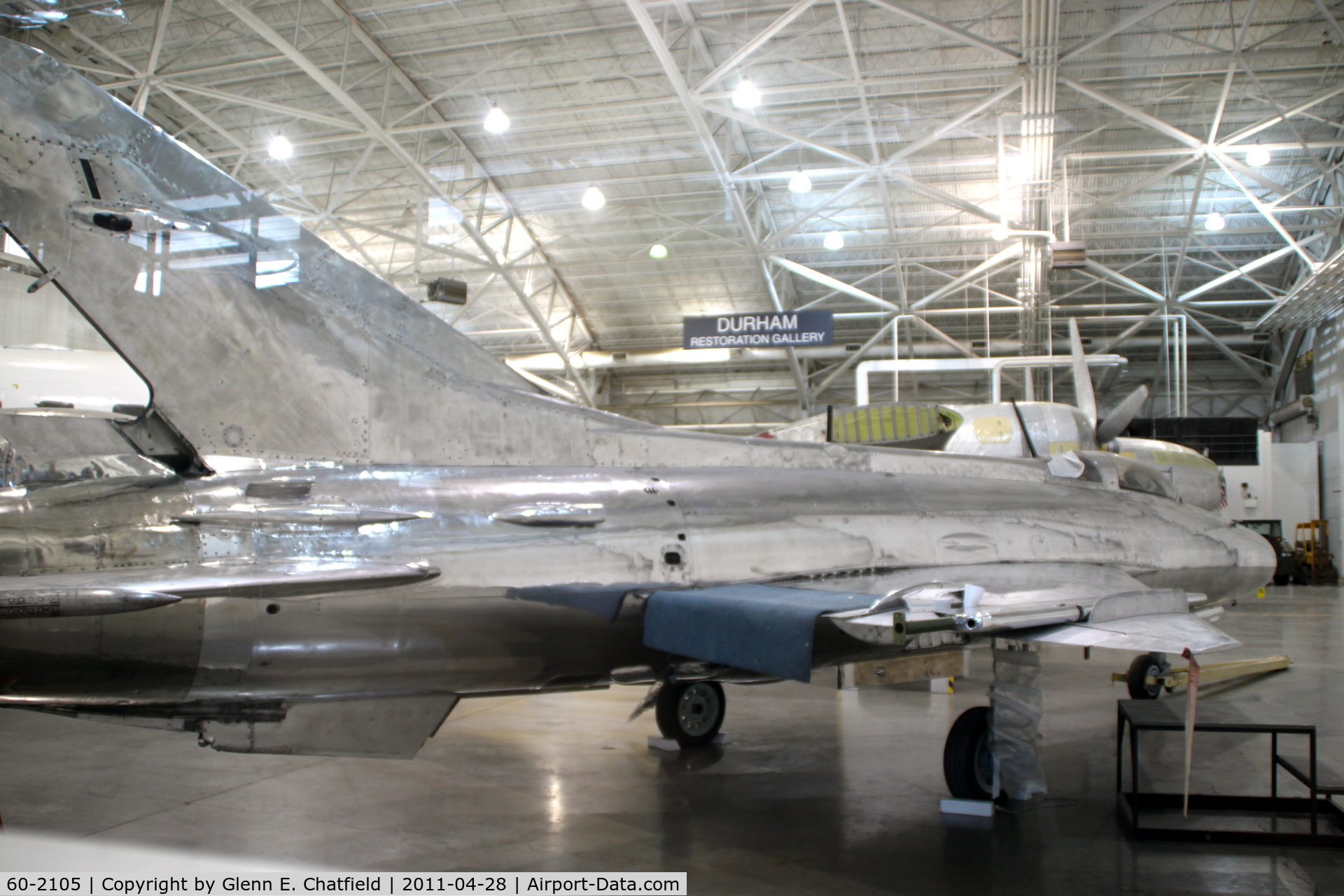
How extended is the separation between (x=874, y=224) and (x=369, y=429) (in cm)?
2072

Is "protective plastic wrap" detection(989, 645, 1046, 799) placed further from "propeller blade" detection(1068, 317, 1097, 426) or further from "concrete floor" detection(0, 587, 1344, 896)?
"propeller blade" detection(1068, 317, 1097, 426)

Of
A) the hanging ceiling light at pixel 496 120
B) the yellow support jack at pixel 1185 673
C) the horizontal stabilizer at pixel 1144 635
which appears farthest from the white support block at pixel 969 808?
the hanging ceiling light at pixel 496 120

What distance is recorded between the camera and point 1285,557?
25016 mm

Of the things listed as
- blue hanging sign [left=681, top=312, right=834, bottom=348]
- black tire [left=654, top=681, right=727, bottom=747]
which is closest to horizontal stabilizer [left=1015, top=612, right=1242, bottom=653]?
black tire [left=654, top=681, right=727, bottom=747]

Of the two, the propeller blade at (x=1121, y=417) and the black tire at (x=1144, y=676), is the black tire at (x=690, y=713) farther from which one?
the propeller blade at (x=1121, y=417)

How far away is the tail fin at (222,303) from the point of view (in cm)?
435

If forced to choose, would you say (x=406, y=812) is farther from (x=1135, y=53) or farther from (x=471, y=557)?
(x=1135, y=53)

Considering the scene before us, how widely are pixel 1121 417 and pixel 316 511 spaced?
12919mm

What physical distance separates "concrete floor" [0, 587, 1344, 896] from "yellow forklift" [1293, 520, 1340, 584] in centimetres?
2076

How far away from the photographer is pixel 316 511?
441 centimetres

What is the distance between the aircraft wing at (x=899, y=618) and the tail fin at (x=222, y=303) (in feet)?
5.39

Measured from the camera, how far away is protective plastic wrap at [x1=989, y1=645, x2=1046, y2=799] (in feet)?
17.4

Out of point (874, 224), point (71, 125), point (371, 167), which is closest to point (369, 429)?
point (71, 125)

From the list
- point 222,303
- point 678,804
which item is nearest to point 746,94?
point 222,303
